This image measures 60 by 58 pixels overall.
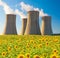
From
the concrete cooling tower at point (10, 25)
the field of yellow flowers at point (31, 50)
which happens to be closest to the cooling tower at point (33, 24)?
the concrete cooling tower at point (10, 25)

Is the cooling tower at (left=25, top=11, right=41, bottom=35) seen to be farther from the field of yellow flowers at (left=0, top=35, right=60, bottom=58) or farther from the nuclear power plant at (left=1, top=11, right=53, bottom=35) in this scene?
the field of yellow flowers at (left=0, top=35, right=60, bottom=58)

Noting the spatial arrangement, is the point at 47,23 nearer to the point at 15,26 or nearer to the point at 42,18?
the point at 42,18

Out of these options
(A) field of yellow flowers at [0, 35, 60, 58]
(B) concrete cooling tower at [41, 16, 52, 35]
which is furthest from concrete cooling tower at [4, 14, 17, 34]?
(A) field of yellow flowers at [0, 35, 60, 58]

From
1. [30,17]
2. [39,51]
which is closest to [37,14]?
[30,17]

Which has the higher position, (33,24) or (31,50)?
(33,24)

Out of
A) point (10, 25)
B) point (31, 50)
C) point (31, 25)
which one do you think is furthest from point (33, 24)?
point (31, 50)

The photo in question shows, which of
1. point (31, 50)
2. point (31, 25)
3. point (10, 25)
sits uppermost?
point (10, 25)

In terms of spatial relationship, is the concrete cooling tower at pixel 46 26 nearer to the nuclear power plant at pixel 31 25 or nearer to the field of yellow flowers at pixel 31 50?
the nuclear power plant at pixel 31 25

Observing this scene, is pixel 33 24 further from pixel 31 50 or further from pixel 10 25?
pixel 31 50

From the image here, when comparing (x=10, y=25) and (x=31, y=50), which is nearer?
(x=31, y=50)
